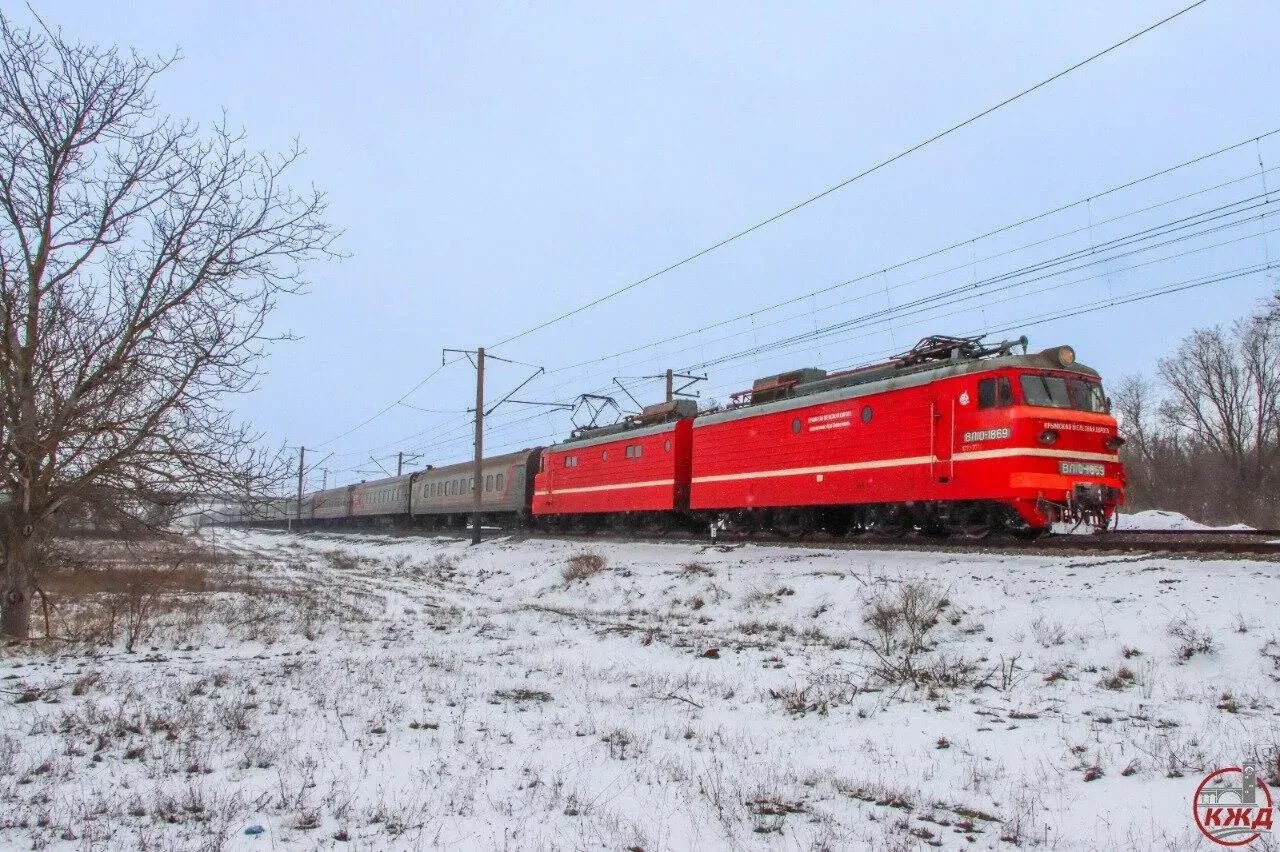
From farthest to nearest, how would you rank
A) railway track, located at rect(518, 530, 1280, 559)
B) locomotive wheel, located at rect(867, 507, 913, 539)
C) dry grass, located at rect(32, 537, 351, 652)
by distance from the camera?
locomotive wheel, located at rect(867, 507, 913, 539) → railway track, located at rect(518, 530, 1280, 559) → dry grass, located at rect(32, 537, 351, 652)

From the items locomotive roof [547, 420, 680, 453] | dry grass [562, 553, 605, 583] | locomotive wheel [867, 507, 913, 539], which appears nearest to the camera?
locomotive wheel [867, 507, 913, 539]

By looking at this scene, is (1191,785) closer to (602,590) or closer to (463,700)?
(463,700)

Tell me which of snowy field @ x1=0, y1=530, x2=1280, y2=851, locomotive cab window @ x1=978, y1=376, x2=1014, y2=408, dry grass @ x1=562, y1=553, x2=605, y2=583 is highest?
locomotive cab window @ x1=978, y1=376, x2=1014, y2=408

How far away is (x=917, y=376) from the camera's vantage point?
15195 millimetres

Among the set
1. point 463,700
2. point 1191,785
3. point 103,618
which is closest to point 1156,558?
point 1191,785

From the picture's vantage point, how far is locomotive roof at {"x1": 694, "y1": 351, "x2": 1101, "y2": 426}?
14.0m

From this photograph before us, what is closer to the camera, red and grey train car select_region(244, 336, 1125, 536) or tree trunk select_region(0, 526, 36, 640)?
tree trunk select_region(0, 526, 36, 640)

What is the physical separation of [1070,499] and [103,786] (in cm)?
1334

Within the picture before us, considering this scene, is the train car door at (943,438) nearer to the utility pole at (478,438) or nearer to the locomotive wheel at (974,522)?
the locomotive wheel at (974,522)

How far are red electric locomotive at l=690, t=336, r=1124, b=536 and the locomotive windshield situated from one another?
23mm

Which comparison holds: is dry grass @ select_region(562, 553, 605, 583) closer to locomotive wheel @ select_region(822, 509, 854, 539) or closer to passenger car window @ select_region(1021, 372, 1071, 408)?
locomotive wheel @ select_region(822, 509, 854, 539)

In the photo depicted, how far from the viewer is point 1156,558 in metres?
11.4

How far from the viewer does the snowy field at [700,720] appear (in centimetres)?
463

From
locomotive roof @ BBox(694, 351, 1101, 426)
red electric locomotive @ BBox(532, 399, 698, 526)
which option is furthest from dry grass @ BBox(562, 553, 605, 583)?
locomotive roof @ BBox(694, 351, 1101, 426)
